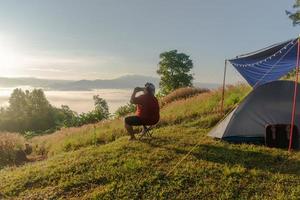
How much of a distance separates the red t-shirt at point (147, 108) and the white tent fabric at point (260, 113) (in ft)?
7.57

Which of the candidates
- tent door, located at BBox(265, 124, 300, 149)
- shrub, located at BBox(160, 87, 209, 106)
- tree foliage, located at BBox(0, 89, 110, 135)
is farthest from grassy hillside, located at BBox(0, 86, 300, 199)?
tree foliage, located at BBox(0, 89, 110, 135)

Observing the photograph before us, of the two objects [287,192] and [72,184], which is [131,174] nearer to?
[72,184]

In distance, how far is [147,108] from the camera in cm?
1535

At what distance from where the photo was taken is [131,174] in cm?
1203

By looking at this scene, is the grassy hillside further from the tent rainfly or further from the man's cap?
the man's cap

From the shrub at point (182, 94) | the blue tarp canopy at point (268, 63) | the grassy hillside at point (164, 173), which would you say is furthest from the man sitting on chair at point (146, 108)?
the shrub at point (182, 94)

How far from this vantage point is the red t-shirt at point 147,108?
15227mm

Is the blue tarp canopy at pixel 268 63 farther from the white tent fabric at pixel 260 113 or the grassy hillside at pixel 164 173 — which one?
the grassy hillside at pixel 164 173

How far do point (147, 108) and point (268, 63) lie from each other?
4.70 meters

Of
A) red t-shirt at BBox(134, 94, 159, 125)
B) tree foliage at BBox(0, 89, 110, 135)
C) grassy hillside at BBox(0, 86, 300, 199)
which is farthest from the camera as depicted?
tree foliage at BBox(0, 89, 110, 135)

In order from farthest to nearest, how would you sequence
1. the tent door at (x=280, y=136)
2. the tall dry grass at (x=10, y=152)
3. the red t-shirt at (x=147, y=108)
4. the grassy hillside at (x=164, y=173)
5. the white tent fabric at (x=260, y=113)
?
the tall dry grass at (x=10, y=152)
the red t-shirt at (x=147, y=108)
the white tent fabric at (x=260, y=113)
the tent door at (x=280, y=136)
the grassy hillside at (x=164, y=173)

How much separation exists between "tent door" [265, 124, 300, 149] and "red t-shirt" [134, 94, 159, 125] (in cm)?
384

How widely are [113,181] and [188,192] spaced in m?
2.13

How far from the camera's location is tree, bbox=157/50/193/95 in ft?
210
